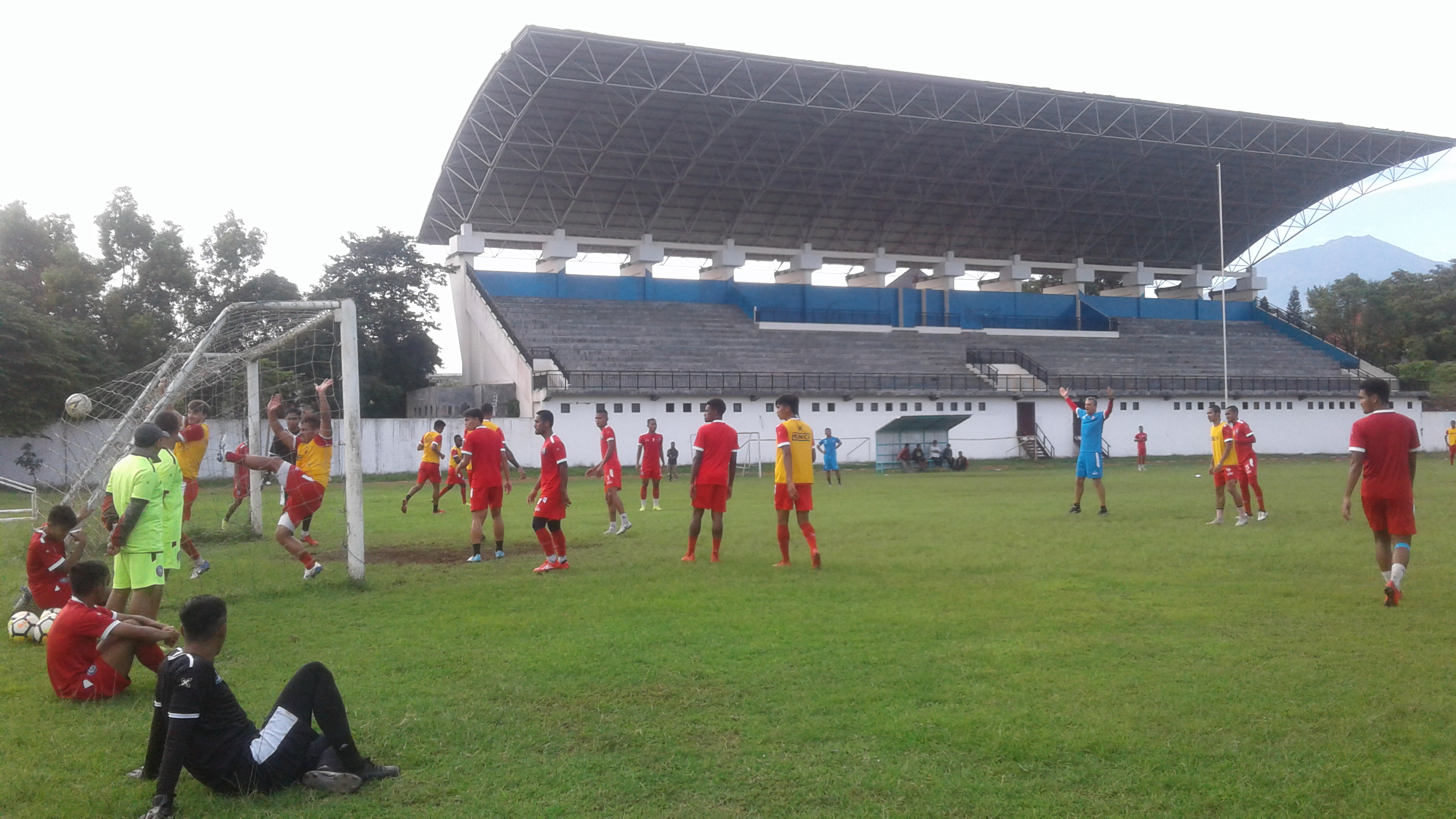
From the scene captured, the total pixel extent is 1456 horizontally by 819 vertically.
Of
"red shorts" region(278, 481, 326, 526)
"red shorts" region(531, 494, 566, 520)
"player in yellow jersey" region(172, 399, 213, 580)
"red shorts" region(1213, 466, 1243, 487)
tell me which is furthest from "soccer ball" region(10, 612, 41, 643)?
"red shorts" region(1213, 466, 1243, 487)

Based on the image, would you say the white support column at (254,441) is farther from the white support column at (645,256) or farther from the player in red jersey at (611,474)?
the white support column at (645,256)

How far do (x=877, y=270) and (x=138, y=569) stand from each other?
51.9m

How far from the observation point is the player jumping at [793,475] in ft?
37.7

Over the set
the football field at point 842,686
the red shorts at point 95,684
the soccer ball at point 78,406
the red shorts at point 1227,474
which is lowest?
the football field at point 842,686

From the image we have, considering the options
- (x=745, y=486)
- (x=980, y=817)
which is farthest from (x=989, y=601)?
(x=745, y=486)

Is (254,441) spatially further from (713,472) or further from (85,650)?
(85,650)

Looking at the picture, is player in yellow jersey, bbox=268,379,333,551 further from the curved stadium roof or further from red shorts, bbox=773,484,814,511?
the curved stadium roof

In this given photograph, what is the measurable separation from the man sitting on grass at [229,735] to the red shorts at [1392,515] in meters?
8.49

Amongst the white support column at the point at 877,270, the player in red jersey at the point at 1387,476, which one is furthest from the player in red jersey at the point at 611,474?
the white support column at the point at 877,270

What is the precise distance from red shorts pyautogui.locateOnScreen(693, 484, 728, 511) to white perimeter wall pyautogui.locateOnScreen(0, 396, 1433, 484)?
17.8m

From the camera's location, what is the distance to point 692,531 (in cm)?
1226

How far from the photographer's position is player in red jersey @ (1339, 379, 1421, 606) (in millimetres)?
8898

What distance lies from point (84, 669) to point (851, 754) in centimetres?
491

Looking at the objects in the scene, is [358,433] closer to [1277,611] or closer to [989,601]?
[989,601]
